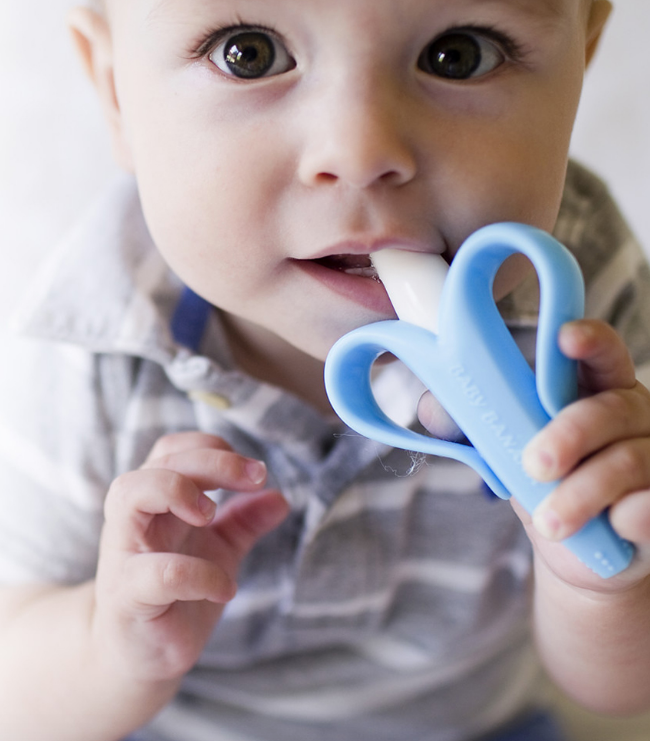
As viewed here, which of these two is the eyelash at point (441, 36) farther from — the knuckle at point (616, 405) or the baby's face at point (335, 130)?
the knuckle at point (616, 405)

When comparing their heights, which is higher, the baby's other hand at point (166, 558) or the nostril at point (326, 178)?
the nostril at point (326, 178)

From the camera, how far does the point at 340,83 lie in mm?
426

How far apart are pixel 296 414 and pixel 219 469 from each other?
0.13 meters

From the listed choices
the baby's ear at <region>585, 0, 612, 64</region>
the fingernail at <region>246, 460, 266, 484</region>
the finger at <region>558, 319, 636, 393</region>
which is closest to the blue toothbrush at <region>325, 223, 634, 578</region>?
the finger at <region>558, 319, 636, 393</region>

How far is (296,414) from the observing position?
0.62 m

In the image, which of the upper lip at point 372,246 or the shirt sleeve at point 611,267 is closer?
the upper lip at point 372,246

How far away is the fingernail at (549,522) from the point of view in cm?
37

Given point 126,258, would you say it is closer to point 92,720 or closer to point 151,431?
point 151,431

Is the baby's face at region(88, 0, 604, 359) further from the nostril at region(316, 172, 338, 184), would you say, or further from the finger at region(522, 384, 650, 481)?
the finger at region(522, 384, 650, 481)

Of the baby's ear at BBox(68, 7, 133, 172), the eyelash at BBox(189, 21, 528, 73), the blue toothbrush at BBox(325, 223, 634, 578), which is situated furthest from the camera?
the baby's ear at BBox(68, 7, 133, 172)

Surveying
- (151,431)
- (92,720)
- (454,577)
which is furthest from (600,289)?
(92,720)

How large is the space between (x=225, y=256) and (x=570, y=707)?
721 millimetres

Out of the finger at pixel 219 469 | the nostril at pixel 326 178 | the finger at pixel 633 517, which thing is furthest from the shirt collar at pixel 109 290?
the finger at pixel 633 517

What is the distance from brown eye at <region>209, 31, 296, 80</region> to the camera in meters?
0.46
